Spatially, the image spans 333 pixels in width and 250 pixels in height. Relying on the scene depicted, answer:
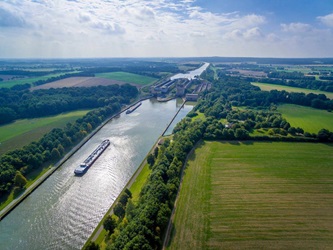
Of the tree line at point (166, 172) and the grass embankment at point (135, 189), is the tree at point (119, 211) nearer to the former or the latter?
the tree line at point (166, 172)

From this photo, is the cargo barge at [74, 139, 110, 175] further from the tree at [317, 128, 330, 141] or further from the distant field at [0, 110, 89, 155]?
the tree at [317, 128, 330, 141]

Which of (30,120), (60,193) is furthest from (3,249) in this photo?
(30,120)

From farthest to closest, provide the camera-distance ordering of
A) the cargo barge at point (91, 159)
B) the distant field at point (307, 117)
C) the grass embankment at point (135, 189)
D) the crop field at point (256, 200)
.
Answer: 1. the distant field at point (307, 117)
2. the cargo barge at point (91, 159)
3. the grass embankment at point (135, 189)
4. the crop field at point (256, 200)

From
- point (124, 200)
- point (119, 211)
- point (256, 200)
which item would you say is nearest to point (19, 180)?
point (124, 200)

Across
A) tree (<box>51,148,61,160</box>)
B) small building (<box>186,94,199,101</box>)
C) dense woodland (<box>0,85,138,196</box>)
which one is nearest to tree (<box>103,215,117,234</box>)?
dense woodland (<box>0,85,138,196</box>)

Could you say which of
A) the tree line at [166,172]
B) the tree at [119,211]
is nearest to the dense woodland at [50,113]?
the tree at [119,211]
